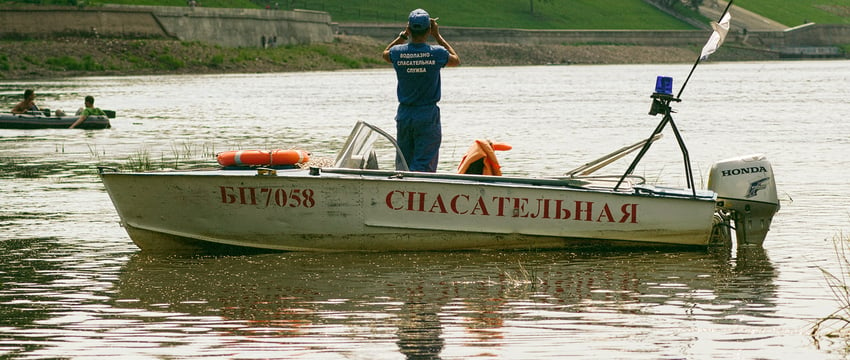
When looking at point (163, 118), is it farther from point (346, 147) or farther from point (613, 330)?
point (613, 330)

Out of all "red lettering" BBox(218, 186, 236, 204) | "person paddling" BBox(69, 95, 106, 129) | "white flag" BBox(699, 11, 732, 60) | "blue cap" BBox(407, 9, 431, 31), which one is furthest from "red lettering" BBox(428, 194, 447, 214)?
"person paddling" BBox(69, 95, 106, 129)

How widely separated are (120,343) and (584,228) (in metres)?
5.01

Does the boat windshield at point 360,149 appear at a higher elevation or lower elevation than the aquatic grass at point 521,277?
higher

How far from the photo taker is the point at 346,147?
41.4ft

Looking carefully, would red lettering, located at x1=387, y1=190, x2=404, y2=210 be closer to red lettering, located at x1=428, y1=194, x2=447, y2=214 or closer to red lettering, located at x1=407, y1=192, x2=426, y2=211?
red lettering, located at x1=407, y1=192, x2=426, y2=211

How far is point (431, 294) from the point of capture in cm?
1055

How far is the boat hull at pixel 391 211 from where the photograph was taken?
12.1 metres

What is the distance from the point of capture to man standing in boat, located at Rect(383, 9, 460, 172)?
12.3 meters

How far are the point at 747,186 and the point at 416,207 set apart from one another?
124 inches

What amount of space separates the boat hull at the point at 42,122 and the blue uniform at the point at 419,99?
71.1ft

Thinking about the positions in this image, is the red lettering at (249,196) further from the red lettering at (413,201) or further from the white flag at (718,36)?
the white flag at (718,36)

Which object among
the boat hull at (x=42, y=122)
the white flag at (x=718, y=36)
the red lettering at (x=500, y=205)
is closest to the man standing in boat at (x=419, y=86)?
the red lettering at (x=500, y=205)

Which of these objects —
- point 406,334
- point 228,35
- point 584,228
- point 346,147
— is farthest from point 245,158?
point 228,35

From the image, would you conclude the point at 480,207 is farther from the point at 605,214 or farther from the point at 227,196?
the point at 227,196
